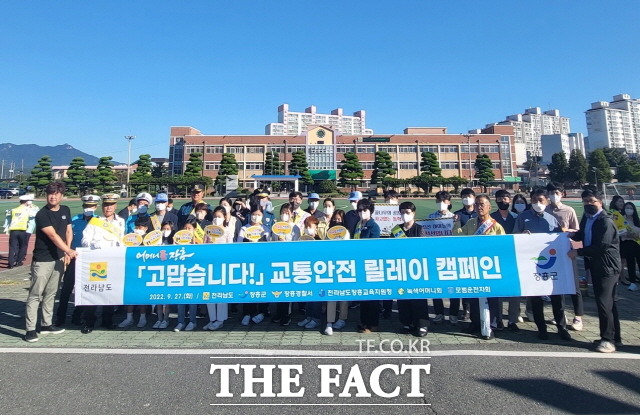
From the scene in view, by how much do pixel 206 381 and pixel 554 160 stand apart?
295 ft

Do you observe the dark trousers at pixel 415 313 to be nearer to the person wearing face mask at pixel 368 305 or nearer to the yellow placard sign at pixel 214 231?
the person wearing face mask at pixel 368 305

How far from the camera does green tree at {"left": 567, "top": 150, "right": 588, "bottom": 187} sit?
68.8m

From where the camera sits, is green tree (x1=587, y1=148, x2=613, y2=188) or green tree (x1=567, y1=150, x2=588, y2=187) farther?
green tree (x1=567, y1=150, x2=588, y2=187)

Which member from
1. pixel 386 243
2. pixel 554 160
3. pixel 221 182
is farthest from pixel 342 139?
pixel 386 243

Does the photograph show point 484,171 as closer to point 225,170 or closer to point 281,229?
point 225,170

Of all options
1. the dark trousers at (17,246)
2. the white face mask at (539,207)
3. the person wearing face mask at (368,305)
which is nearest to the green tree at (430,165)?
the white face mask at (539,207)

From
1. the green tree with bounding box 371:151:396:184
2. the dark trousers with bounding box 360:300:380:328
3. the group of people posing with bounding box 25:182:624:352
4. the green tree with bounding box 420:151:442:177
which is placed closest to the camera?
the group of people posing with bounding box 25:182:624:352

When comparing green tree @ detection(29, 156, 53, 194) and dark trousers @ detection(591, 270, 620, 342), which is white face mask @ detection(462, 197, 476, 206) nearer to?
dark trousers @ detection(591, 270, 620, 342)

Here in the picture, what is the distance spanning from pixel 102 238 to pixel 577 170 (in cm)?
8573

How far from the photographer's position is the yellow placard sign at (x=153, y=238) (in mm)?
5148

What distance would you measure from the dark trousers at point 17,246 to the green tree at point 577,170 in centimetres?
8434

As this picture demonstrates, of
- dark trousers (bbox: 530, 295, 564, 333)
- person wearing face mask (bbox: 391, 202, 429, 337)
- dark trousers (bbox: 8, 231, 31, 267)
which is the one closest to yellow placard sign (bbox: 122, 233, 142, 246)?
person wearing face mask (bbox: 391, 202, 429, 337)

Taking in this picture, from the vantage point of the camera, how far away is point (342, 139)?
79.2 meters

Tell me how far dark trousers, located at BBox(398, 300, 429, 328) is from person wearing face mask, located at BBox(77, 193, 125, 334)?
4.30m
